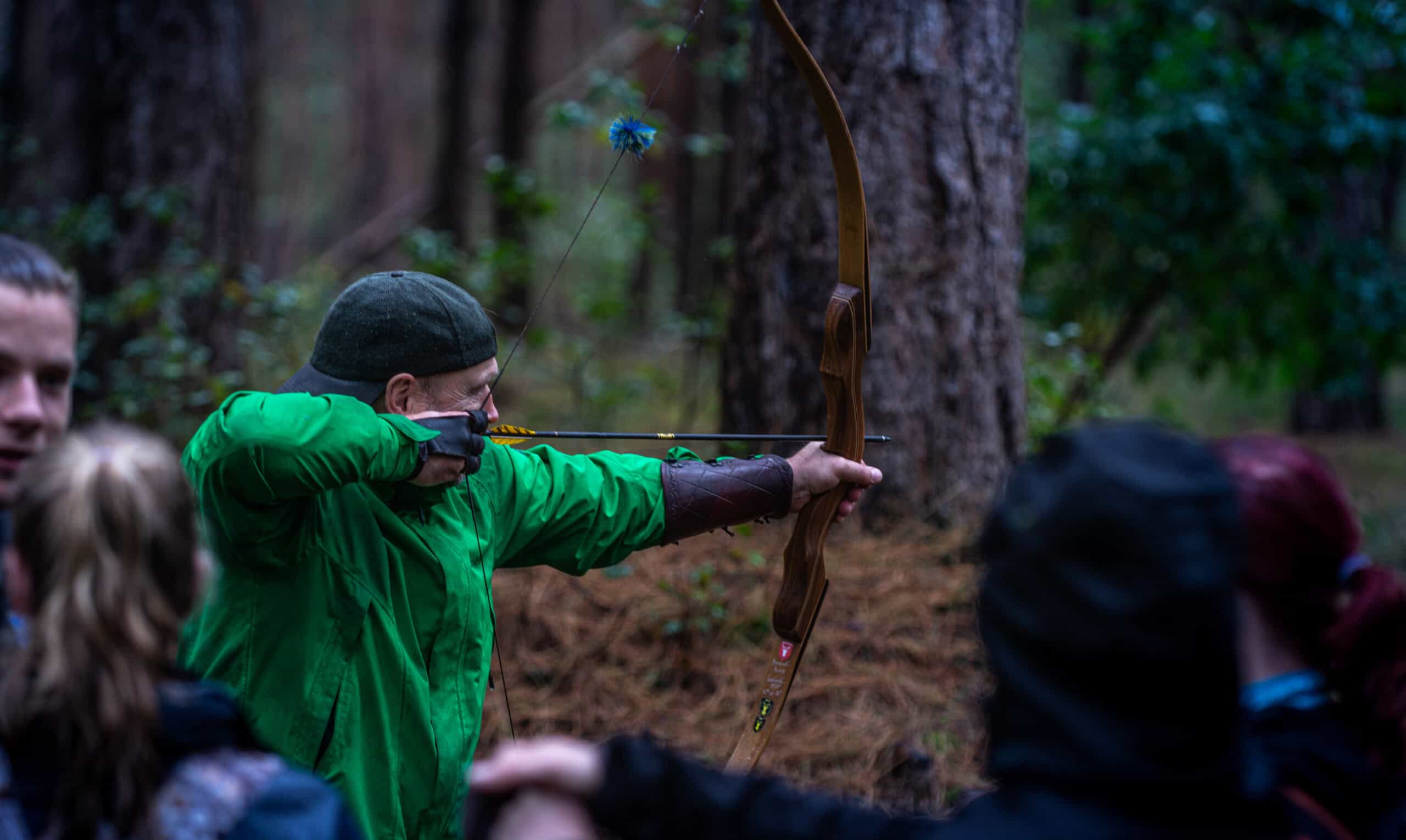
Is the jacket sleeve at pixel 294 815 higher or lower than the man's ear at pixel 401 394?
lower

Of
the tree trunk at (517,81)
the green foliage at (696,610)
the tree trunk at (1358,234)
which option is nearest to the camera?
the green foliage at (696,610)

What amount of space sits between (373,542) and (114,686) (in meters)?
0.78

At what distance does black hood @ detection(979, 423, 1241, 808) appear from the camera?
3.04ft

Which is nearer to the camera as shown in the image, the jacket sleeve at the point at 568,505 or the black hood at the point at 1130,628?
the black hood at the point at 1130,628

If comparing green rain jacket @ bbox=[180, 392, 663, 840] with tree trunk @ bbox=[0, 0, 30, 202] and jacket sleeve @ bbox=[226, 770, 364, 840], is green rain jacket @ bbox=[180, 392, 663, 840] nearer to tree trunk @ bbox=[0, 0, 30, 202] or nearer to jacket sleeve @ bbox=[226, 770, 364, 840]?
jacket sleeve @ bbox=[226, 770, 364, 840]

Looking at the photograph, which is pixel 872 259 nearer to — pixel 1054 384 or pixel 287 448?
pixel 1054 384

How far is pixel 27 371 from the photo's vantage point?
4.14 feet

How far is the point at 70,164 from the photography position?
5.11m

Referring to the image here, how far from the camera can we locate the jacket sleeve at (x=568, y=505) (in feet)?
6.44

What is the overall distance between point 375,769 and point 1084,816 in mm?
1115

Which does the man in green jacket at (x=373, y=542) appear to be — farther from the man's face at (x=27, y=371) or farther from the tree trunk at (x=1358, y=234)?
the tree trunk at (x=1358, y=234)

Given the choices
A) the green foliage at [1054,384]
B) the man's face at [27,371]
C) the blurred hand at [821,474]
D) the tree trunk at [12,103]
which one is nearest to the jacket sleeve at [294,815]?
the man's face at [27,371]

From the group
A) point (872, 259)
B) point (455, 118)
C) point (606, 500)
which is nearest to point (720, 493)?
point (606, 500)

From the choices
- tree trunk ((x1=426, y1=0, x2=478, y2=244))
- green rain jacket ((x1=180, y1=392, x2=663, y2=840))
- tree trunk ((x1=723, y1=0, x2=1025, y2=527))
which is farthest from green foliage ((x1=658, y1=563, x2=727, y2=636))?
tree trunk ((x1=426, y1=0, x2=478, y2=244))
